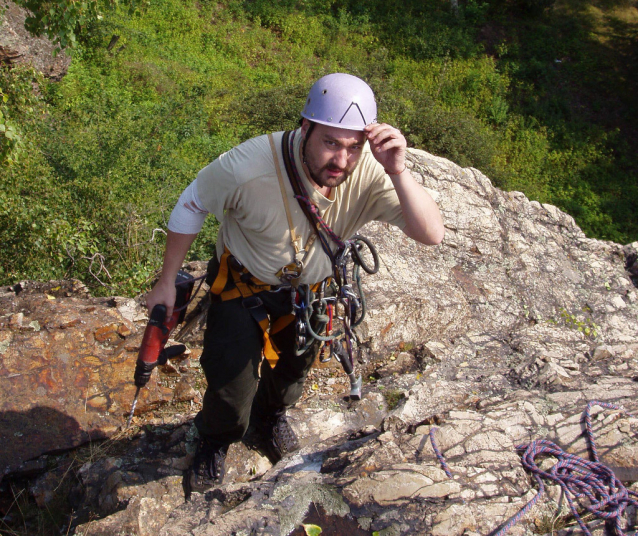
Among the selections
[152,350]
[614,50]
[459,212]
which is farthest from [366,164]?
[614,50]

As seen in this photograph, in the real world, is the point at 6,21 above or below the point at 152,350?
above

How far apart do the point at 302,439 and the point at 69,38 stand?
3.63 m

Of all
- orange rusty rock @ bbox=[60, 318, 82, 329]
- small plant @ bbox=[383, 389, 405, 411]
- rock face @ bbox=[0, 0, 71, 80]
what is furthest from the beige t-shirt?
rock face @ bbox=[0, 0, 71, 80]

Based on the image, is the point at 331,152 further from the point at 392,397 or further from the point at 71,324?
the point at 71,324

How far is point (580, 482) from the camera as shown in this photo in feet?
8.18

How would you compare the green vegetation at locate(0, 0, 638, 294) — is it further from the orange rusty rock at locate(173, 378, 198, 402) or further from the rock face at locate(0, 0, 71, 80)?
the orange rusty rock at locate(173, 378, 198, 402)

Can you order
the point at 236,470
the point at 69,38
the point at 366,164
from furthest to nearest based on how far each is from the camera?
the point at 69,38 → the point at 236,470 → the point at 366,164

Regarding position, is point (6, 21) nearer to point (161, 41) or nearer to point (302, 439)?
point (161, 41)

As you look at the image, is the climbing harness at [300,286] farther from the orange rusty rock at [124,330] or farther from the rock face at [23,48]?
the rock face at [23,48]

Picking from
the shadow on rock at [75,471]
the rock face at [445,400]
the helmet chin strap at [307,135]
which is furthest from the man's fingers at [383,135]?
the shadow on rock at [75,471]

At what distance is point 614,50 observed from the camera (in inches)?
603

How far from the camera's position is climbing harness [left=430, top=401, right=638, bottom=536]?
7.71ft

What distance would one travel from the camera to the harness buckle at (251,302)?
2.67 metres

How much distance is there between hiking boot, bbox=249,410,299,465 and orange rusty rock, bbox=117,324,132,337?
3.63 ft
